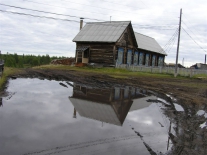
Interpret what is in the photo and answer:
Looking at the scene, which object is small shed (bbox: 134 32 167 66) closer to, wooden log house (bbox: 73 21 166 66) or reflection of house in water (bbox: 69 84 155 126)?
wooden log house (bbox: 73 21 166 66)

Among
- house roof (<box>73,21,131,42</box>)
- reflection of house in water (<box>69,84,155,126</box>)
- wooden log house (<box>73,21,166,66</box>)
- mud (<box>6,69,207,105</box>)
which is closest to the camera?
reflection of house in water (<box>69,84,155,126</box>)

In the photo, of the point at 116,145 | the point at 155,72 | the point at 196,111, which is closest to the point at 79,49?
the point at 155,72

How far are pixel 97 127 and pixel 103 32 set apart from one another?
2888 cm

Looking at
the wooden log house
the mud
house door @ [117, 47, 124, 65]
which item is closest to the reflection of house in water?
the mud

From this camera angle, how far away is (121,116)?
7664mm

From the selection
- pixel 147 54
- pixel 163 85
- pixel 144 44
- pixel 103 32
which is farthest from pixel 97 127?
pixel 144 44

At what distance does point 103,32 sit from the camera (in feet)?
112

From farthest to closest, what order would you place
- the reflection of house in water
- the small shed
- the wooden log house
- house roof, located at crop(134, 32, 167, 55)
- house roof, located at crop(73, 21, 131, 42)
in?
house roof, located at crop(134, 32, 167, 55), the small shed, house roof, located at crop(73, 21, 131, 42), the wooden log house, the reflection of house in water

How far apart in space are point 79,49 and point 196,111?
26312 millimetres

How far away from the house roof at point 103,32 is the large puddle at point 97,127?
23.2 m

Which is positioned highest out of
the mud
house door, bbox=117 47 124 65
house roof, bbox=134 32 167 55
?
house roof, bbox=134 32 167 55

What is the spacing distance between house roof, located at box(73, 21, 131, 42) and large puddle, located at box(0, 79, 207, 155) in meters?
23.2

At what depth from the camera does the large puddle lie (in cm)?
469

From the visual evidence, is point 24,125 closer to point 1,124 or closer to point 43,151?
point 1,124
